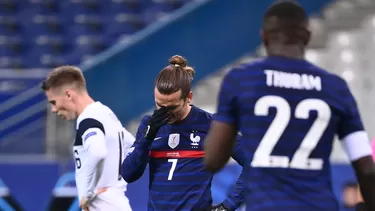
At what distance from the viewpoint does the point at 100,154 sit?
Result: 5.50 m

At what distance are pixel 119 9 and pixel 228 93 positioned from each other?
10667mm

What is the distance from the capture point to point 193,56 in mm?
11312

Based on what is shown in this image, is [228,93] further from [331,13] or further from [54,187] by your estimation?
[331,13]

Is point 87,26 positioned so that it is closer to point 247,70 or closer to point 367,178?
point 247,70

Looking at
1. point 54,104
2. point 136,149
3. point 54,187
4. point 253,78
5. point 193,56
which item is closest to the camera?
point 253,78

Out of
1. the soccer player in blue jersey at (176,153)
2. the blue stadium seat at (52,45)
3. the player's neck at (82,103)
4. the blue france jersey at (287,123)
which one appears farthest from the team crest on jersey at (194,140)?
the blue stadium seat at (52,45)

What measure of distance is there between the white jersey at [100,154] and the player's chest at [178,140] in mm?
801

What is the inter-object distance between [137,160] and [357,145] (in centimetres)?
164

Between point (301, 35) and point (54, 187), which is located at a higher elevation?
point (301, 35)

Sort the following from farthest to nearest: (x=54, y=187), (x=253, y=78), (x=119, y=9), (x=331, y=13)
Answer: (x=119, y=9), (x=331, y=13), (x=54, y=187), (x=253, y=78)

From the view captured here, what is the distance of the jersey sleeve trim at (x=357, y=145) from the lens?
329 cm

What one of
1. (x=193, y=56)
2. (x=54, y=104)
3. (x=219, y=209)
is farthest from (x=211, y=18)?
(x=219, y=209)

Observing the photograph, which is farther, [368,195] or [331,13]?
[331,13]

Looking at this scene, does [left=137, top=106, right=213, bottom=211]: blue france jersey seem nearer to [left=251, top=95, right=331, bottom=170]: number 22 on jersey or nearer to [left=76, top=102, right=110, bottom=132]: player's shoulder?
[left=76, top=102, right=110, bottom=132]: player's shoulder
